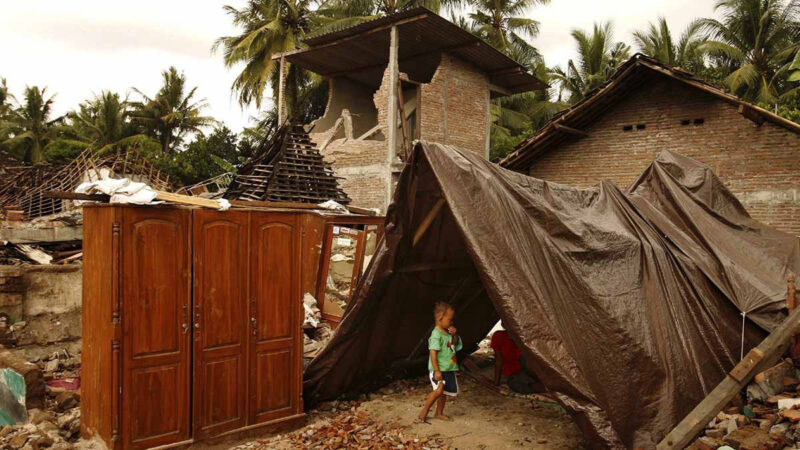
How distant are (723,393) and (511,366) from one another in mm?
2546

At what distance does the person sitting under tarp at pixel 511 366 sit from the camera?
20.7 ft

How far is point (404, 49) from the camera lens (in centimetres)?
1639

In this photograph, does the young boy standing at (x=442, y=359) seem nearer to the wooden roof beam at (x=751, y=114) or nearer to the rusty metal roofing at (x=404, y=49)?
the wooden roof beam at (x=751, y=114)

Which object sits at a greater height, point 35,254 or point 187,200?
point 187,200

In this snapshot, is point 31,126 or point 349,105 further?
point 31,126

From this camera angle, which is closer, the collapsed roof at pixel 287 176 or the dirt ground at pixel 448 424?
the dirt ground at pixel 448 424

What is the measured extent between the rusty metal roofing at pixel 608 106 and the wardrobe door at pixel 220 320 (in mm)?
7677

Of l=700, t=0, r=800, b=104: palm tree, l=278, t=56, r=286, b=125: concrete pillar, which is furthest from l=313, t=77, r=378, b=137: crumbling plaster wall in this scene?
l=700, t=0, r=800, b=104: palm tree

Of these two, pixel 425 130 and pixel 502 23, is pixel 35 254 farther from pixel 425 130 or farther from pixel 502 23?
pixel 502 23

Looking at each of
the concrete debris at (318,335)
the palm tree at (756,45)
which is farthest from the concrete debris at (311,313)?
the palm tree at (756,45)

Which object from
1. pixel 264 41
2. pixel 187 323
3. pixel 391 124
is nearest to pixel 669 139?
pixel 391 124

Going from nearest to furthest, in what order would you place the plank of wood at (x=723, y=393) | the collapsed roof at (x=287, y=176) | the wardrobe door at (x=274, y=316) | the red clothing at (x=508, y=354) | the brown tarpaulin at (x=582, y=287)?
the plank of wood at (x=723, y=393)
the brown tarpaulin at (x=582, y=287)
the wardrobe door at (x=274, y=316)
the red clothing at (x=508, y=354)
the collapsed roof at (x=287, y=176)

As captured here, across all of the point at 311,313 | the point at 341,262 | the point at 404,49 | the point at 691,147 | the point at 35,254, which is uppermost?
the point at 404,49

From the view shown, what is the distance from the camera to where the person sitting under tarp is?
6.32 m
